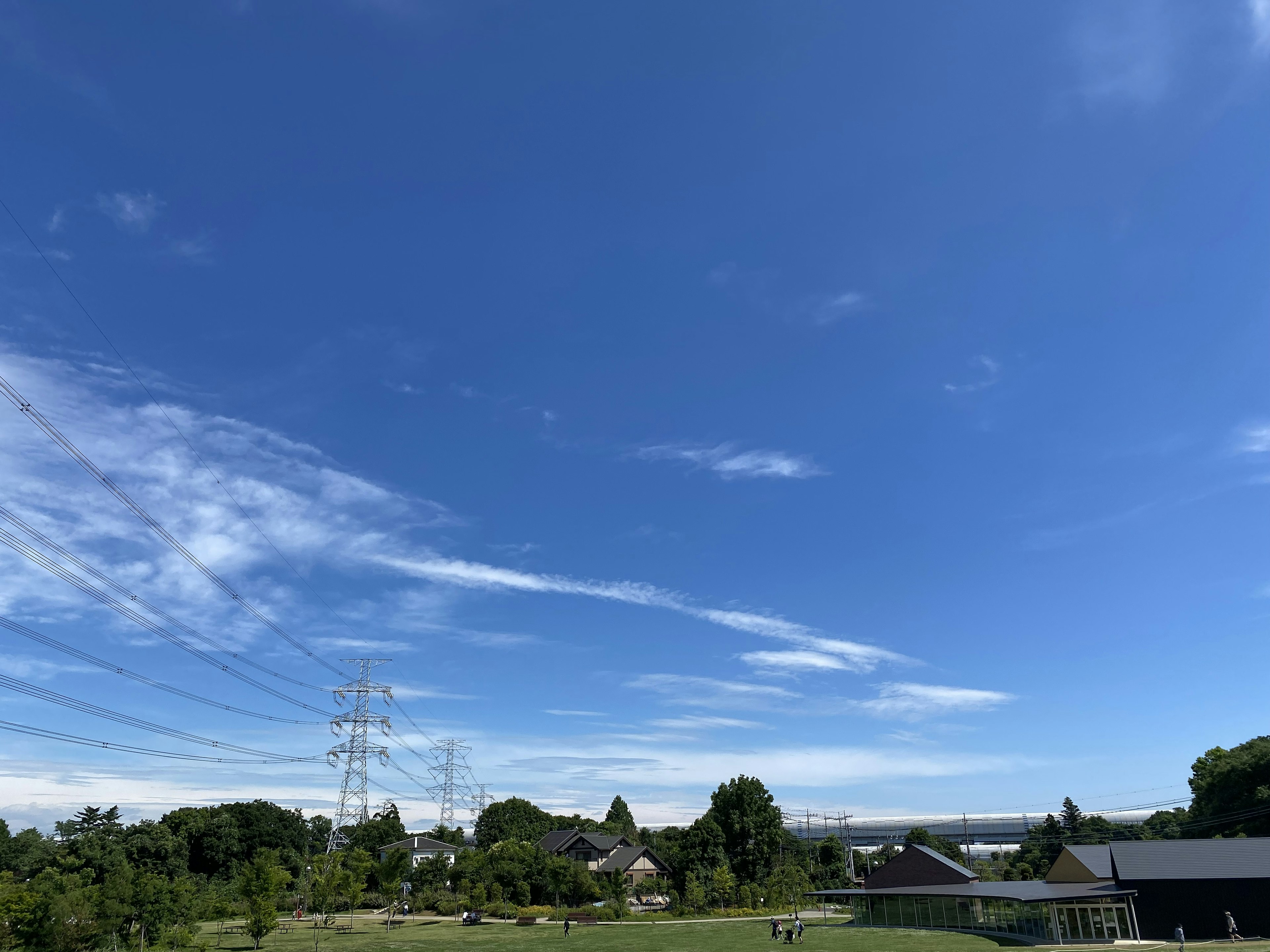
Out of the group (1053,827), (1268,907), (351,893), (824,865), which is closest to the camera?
(1268,907)

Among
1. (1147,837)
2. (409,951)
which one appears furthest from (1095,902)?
(1147,837)

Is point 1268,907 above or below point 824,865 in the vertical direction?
above

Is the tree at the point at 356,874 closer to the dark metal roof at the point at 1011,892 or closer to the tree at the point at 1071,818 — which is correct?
the dark metal roof at the point at 1011,892

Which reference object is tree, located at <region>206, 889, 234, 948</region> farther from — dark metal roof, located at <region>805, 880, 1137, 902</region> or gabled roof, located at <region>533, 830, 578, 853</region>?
dark metal roof, located at <region>805, 880, 1137, 902</region>

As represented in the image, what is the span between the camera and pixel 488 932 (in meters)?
62.4

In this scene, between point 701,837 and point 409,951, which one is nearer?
point 409,951

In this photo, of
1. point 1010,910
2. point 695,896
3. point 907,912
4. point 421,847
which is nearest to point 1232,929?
point 1010,910

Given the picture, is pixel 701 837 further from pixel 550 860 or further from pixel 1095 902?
pixel 1095 902

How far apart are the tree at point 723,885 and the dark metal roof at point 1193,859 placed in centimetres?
4277

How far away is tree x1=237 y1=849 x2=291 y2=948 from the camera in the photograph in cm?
5062

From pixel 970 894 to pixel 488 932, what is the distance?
136ft

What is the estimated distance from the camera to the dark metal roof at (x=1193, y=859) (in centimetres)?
4688

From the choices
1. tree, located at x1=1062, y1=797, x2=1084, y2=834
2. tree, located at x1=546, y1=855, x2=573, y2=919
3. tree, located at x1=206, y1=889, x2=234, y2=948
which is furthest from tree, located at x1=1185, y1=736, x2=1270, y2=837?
tree, located at x1=206, y1=889, x2=234, y2=948

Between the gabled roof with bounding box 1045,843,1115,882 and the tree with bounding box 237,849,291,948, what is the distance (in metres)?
62.9
